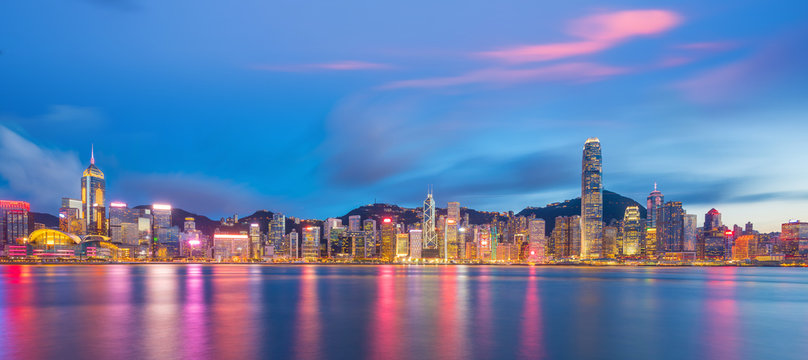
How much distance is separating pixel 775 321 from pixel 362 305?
39.1 meters

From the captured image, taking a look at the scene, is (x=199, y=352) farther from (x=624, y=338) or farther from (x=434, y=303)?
(x=434, y=303)

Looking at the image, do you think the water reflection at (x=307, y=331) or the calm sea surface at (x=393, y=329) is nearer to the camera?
the water reflection at (x=307, y=331)

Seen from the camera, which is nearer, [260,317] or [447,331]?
[447,331]

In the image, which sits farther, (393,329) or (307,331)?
(393,329)

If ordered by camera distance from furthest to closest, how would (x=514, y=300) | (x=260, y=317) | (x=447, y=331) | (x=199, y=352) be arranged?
1. (x=514, y=300)
2. (x=260, y=317)
3. (x=447, y=331)
4. (x=199, y=352)

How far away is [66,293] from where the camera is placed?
255 ft

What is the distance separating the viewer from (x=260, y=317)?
48781mm

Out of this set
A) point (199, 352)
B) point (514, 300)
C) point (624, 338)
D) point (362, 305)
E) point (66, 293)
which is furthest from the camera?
point (66, 293)

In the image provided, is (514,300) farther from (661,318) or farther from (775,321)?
(775,321)

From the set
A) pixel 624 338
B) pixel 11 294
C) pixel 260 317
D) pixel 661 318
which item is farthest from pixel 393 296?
pixel 11 294

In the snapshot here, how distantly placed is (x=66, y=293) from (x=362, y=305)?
45090 mm

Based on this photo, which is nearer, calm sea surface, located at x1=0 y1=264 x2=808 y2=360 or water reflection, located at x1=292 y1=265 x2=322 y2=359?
water reflection, located at x1=292 y1=265 x2=322 y2=359

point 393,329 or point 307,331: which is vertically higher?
point 307,331

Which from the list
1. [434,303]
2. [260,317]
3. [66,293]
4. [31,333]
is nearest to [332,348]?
[260,317]
